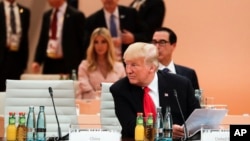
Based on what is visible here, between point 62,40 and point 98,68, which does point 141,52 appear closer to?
point 98,68

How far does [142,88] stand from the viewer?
220 inches

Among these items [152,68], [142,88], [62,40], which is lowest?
[142,88]

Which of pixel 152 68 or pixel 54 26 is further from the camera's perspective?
pixel 54 26

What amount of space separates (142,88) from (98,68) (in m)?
3.12

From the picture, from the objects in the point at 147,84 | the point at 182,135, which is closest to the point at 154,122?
the point at 182,135

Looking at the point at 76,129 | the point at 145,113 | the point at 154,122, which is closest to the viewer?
the point at 76,129

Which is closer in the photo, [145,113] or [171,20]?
[145,113]

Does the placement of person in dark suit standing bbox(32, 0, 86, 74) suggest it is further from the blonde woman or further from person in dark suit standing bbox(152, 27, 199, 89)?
person in dark suit standing bbox(152, 27, 199, 89)

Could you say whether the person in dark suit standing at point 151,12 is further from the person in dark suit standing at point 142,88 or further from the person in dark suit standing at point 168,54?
the person in dark suit standing at point 142,88

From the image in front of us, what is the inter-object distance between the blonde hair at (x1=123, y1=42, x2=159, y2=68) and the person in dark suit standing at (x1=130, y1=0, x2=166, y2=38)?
4525 millimetres

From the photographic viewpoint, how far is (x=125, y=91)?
5.54 meters

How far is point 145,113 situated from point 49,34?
5.11 m

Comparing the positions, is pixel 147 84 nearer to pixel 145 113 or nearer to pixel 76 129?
pixel 145 113

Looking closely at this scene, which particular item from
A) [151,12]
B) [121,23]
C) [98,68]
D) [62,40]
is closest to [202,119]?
[98,68]
